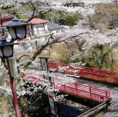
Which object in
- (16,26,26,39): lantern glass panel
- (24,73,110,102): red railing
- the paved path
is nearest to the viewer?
(16,26,26,39): lantern glass panel

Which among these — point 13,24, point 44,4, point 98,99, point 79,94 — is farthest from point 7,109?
point 13,24

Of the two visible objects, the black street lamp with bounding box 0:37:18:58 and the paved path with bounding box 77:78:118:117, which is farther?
the paved path with bounding box 77:78:118:117

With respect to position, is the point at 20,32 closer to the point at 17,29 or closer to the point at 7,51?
the point at 17,29

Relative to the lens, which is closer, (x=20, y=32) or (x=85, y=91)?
(x=20, y=32)

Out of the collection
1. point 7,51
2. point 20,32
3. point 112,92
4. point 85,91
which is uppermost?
point 20,32

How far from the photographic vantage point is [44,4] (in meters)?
7.30

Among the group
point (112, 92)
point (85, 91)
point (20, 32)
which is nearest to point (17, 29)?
point (20, 32)

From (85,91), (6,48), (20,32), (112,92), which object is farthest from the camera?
(112,92)

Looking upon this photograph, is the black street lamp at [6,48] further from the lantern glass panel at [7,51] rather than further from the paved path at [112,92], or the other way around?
the paved path at [112,92]

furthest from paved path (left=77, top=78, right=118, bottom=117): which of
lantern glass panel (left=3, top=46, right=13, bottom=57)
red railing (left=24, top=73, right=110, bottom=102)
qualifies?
lantern glass panel (left=3, top=46, right=13, bottom=57)

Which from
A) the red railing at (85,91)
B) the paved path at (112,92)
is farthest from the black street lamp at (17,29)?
the paved path at (112,92)

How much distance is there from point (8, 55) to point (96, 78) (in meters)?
10.4

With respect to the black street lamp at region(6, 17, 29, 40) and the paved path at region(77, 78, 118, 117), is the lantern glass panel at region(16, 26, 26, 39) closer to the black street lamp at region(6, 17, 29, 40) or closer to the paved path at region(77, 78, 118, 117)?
the black street lamp at region(6, 17, 29, 40)

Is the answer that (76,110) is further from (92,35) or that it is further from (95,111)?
(92,35)
